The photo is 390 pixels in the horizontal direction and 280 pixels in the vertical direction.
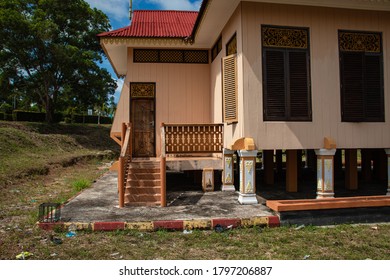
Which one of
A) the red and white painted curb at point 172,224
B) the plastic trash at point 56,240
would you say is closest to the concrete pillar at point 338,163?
the red and white painted curb at point 172,224

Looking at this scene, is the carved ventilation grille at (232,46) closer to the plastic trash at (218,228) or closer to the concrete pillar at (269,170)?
the concrete pillar at (269,170)

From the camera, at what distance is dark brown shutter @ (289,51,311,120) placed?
7.79 meters

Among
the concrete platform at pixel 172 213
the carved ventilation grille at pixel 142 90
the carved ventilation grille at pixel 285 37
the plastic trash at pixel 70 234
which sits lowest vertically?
the plastic trash at pixel 70 234

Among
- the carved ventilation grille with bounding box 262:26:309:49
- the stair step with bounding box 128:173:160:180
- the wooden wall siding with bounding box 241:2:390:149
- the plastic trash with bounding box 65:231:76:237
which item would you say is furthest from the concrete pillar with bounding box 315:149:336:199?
the plastic trash with bounding box 65:231:76:237

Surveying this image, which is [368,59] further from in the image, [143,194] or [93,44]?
[93,44]

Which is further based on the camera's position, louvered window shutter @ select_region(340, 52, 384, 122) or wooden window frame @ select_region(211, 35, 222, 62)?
wooden window frame @ select_region(211, 35, 222, 62)

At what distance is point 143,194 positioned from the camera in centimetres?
779

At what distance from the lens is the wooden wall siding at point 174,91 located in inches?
436

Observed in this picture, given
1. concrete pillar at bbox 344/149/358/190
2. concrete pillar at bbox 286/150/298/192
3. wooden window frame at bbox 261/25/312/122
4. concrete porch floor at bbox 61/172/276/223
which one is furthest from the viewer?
concrete pillar at bbox 344/149/358/190

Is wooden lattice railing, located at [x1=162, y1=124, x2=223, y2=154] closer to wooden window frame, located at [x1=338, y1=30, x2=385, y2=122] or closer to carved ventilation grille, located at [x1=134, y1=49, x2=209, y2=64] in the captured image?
carved ventilation grille, located at [x1=134, y1=49, x2=209, y2=64]

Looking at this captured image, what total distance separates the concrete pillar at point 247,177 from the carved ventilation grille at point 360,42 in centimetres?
363

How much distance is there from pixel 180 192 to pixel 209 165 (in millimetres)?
1135

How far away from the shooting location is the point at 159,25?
456 inches

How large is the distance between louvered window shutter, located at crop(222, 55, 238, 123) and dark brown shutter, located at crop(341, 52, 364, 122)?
2.68 m
